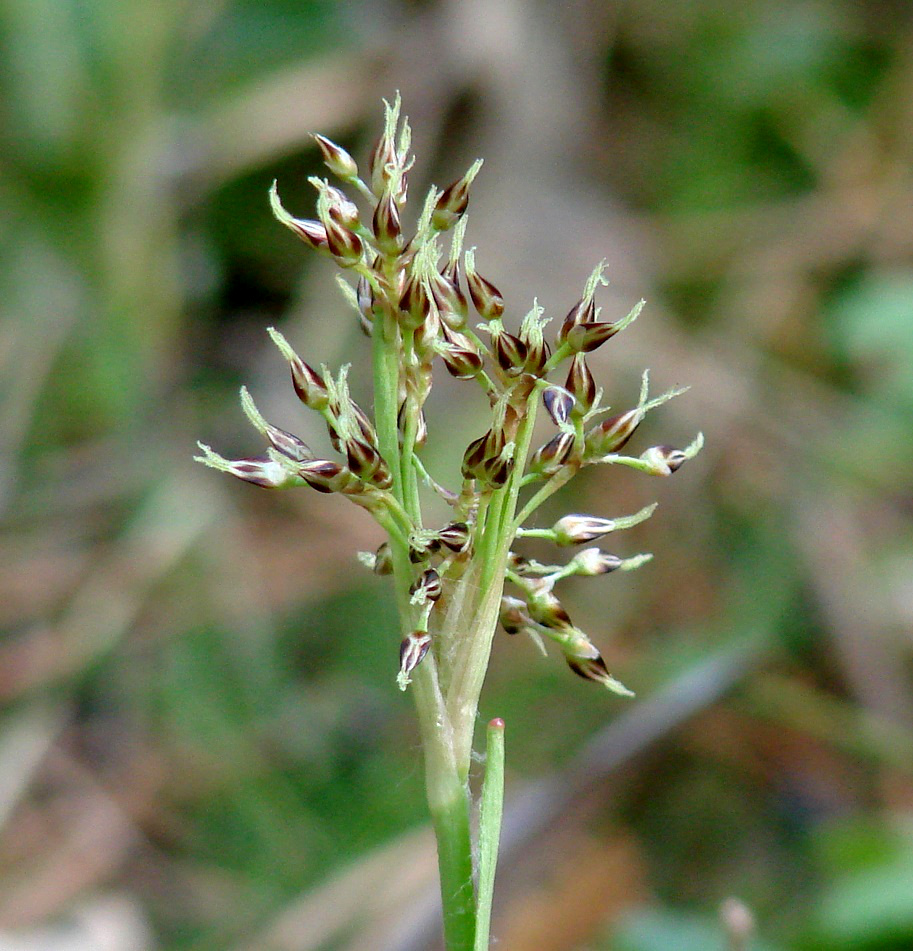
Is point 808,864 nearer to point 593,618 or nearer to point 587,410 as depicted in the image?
point 593,618

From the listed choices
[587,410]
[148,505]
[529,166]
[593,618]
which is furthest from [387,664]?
[587,410]

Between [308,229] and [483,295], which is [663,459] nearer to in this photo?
[483,295]

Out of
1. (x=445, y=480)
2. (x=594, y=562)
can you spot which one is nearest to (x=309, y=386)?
(x=594, y=562)

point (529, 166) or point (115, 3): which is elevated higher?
point (115, 3)

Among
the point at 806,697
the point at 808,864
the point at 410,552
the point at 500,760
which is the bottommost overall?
the point at 808,864

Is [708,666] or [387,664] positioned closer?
[708,666]

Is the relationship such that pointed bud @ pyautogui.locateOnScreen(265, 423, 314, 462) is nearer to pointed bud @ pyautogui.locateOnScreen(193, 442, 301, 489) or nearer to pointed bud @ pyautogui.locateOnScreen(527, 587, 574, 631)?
pointed bud @ pyautogui.locateOnScreen(193, 442, 301, 489)

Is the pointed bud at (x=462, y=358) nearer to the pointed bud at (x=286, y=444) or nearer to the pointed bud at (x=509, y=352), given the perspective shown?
the pointed bud at (x=509, y=352)
